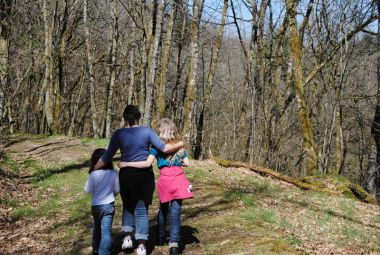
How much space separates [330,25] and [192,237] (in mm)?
15580

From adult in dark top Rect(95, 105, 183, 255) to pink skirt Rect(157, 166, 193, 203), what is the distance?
7.9 inches

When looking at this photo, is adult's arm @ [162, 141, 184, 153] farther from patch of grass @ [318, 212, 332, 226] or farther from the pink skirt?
patch of grass @ [318, 212, 332, 226]

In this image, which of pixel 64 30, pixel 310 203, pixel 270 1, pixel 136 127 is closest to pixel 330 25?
pixel 270 1

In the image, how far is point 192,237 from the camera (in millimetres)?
7750

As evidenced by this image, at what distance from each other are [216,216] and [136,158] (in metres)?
3.38

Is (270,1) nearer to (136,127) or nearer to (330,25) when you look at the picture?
(330,25)

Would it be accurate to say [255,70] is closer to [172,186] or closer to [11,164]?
[11,164]

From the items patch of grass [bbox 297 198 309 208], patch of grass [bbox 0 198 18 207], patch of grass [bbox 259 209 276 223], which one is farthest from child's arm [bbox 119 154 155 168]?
patch of grass [bbox 0 198 18 207]

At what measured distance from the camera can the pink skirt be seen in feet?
21.4

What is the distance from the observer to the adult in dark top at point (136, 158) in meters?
6.34

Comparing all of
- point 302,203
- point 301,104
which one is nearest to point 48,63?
point 301,104

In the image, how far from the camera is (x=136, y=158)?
249 inches

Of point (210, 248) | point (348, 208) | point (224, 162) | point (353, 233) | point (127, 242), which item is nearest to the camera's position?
point (127, 242)

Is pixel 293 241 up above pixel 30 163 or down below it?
above
